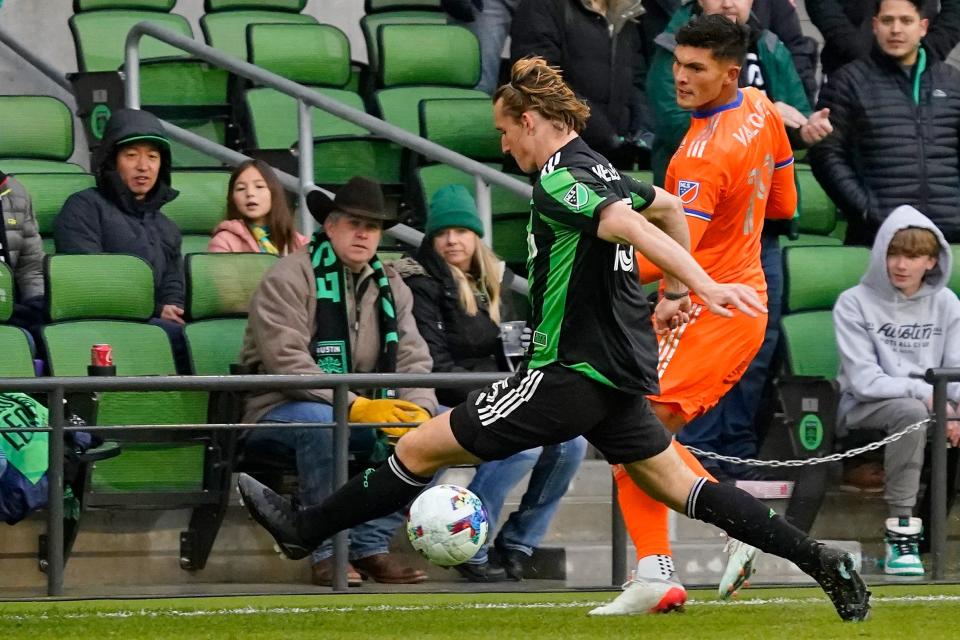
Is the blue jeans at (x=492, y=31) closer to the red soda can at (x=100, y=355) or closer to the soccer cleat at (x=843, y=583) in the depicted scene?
the red soda can at (x=100, y=355)

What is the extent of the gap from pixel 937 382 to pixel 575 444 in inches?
66.6

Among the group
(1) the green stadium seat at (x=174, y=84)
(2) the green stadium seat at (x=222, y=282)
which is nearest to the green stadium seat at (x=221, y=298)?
(2) the green stadium seat at (x=222, y=282)

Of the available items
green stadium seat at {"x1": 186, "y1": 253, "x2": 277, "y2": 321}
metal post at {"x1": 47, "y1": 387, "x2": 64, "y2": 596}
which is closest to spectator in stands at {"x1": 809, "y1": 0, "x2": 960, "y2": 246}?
green stadium seat at {"x1": 186, "y1": 253, "x2": 277, "y2": 321}

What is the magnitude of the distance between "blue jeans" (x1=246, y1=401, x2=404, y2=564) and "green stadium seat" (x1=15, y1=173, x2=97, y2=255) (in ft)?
7.86

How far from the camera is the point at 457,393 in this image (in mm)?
8648

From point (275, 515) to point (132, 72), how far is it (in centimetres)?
489

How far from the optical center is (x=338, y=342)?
8641mm

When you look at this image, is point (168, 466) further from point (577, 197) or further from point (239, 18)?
point (239, 18)

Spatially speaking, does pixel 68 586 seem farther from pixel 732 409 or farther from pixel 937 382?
pixel 937 382

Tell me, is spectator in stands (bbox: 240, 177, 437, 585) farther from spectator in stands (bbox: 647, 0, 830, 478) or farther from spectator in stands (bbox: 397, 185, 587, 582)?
spectator in stands (bbox: 647, 0, 830, 478)

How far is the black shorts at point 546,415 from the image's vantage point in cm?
625

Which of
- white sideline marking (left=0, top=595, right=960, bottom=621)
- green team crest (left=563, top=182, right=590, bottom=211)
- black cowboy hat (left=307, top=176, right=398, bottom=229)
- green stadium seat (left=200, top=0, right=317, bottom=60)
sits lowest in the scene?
white sideline marking (left=0, top=595, right=960, bottom=621)

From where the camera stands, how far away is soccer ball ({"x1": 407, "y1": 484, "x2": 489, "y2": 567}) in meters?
6.72

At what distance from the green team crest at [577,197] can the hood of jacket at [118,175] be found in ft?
13.3
